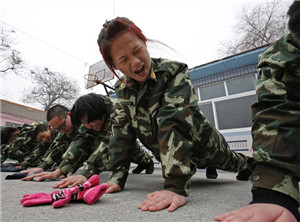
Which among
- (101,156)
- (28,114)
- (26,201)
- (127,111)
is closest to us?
(26,201)

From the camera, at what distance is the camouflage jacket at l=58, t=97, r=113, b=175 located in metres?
1.71

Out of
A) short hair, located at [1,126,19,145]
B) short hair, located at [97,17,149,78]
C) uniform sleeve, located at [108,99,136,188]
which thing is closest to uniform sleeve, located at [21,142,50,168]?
short hair, located at [1,126,19,145]

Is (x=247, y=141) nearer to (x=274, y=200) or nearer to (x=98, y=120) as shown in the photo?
(x=98, y=120)

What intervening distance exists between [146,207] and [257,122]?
443 mm

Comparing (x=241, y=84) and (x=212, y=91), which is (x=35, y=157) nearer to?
(x=212, y=91)

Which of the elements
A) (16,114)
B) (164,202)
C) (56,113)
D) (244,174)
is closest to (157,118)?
(164,202)

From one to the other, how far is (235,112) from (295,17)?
3788 mm

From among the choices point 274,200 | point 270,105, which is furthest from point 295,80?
point 274,200

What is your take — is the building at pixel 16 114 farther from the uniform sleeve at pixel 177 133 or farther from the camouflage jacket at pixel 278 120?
the camouflage jacket at pixel 278 120

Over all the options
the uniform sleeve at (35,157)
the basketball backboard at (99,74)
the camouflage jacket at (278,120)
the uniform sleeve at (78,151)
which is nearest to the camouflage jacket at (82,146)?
the uniform sleeve at (78,151)

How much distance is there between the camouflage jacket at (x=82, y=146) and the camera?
1.71 metres

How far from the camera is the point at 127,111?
3.68 feet

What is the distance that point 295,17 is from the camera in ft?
1.40

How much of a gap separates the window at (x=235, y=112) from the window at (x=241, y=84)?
0.53ft
